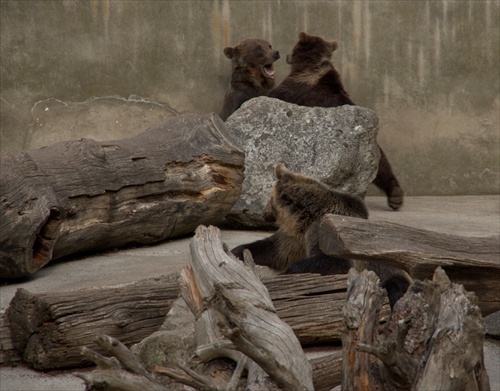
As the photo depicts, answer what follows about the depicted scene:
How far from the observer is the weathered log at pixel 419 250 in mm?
4000

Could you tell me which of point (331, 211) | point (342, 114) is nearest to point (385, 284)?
point (331, 211)

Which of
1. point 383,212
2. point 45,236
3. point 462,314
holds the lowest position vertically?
point 383,212

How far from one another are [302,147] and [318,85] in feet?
4.24

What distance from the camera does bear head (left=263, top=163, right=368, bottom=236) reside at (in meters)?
5.37

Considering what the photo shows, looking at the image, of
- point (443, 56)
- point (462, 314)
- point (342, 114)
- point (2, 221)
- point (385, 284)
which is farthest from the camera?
point (443, 56)

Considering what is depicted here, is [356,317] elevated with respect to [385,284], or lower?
elevated

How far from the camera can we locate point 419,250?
13.4 feet

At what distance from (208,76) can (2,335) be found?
17.5 ft

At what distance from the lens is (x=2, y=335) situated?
4277 mm

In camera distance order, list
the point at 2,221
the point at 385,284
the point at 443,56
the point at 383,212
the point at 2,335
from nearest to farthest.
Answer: the point at 2,335
the point at 385,284
the point at 2,221
the point at 383,212
the point at 443,56

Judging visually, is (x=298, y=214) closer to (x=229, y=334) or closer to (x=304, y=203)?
(x=304, y=203)

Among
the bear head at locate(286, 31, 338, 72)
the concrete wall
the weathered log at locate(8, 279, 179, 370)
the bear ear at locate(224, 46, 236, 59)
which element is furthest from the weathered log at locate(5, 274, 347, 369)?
the bear ear at locate(224, 46, 236, 59)

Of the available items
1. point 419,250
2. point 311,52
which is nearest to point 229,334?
point 419,250

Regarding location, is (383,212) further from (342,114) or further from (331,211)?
(331,211)
